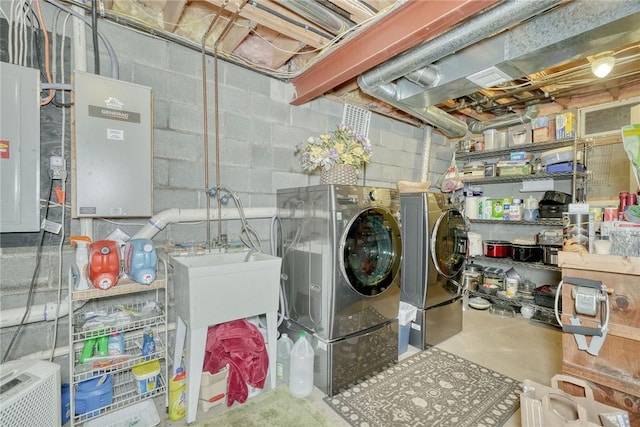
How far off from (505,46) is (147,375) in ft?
10.00

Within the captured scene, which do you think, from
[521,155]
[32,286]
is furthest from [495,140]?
[32,286]

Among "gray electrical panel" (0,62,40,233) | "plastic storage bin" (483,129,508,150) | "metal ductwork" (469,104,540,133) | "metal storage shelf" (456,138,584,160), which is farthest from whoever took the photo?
"plastic storage bin" (483,129,508,150)

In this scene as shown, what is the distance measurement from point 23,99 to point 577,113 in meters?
4.88

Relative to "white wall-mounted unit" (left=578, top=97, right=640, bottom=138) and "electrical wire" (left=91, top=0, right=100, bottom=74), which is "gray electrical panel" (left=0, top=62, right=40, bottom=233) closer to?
"electrical wire" (left=91, top=0, right=100, bottom=74)

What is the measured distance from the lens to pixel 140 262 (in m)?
1.59

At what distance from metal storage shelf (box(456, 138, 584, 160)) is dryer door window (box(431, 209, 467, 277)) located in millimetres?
1412

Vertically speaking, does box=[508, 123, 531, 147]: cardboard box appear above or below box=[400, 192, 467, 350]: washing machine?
above

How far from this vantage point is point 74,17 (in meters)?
1.71

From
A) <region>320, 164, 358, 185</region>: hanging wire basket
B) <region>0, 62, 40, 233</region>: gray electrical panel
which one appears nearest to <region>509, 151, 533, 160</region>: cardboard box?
<region>320, 164, 358, 185</region>: hanging wire basket

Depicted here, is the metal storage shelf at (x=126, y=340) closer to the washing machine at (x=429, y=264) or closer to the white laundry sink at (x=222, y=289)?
the white laundry sink at (x=222, y=289)

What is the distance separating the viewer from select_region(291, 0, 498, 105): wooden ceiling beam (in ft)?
4.82

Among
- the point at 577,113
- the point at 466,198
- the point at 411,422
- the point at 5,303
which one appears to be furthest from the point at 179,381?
the point at 577,113

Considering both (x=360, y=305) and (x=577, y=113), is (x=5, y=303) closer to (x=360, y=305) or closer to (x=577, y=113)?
(x=360, y=305)

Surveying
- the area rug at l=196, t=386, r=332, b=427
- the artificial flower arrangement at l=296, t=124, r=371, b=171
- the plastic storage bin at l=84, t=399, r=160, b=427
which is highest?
the artificial flower arrangement at l=296, t=124, r=371, b=171
